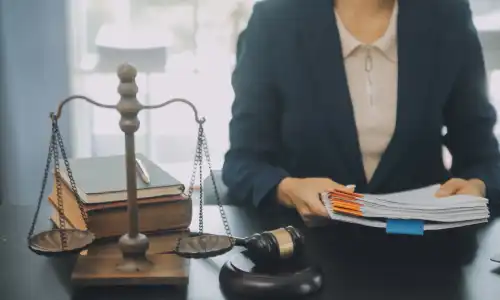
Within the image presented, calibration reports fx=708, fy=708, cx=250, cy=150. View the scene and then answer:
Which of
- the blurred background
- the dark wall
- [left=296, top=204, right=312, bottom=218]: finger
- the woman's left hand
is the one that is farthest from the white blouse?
the dark wall

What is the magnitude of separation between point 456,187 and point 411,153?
0.29 metres

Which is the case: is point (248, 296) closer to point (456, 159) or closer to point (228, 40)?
point (456, 159)

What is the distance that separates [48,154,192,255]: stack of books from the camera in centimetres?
99

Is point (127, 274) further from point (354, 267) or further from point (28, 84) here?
point (28, 84)

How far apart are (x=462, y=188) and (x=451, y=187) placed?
A: 2 cm

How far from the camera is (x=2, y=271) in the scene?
3.16 feet

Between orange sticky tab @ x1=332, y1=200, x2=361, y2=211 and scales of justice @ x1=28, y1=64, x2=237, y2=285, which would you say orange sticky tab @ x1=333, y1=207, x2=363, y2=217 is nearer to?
orange sticky tab @ x1=332, y1=200, x2=361, y2=211

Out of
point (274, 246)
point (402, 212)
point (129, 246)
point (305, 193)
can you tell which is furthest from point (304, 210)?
point (129, 246)

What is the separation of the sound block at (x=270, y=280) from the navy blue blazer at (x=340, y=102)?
569 mm

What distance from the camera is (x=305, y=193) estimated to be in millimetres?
1212

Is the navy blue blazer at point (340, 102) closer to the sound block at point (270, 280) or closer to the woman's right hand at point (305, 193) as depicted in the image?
the woman's right hand at point (305, 193)

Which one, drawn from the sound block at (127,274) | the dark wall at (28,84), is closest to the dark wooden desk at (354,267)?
the sound block at (127,274)

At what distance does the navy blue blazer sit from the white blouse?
2 cm

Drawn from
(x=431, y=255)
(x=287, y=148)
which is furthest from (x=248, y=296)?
(x=287, y=148)
